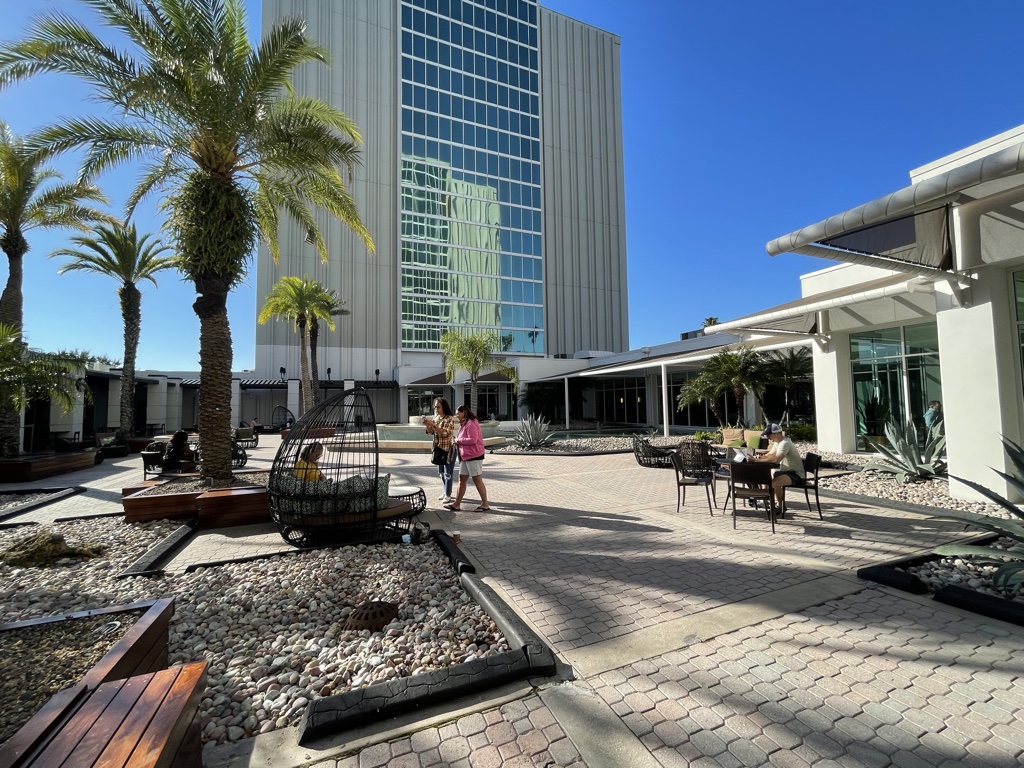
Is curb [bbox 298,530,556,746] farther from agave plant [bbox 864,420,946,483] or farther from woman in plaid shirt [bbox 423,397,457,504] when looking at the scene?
agave plant [bbox 864,420,946,483]

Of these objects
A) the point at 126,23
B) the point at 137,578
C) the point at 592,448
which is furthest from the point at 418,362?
the point at 137,578

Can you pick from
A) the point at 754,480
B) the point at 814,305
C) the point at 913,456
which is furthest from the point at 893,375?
the point at 754,480

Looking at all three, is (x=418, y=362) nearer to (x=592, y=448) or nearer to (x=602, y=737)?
(x=592, y=448)

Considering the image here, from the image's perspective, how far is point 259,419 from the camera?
36.5 metres

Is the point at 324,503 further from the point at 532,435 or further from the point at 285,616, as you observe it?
the point at 532,435

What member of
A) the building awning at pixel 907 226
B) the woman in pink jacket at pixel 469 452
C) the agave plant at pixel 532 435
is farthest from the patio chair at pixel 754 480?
the agave plant at pixel 532 435

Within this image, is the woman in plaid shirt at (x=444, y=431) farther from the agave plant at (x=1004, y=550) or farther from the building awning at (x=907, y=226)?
the agave plant at (x=1004, y=550)

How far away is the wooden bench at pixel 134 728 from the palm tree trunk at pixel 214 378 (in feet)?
23.6

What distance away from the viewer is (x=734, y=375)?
15.9 m

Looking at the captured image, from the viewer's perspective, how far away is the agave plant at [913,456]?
8.34 meters

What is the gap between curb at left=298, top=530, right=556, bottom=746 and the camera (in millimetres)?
2287

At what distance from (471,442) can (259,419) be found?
116 ft

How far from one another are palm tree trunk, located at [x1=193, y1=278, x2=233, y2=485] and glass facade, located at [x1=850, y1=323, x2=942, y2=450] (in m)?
14.6

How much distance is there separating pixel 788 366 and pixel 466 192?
115ft
